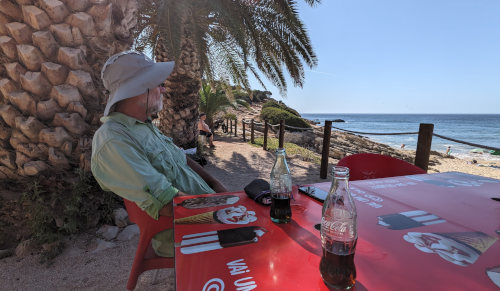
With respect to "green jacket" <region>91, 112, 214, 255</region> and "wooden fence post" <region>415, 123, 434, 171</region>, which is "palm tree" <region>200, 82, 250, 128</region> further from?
"green jacket" <region>91, 112, 214, 255</region>

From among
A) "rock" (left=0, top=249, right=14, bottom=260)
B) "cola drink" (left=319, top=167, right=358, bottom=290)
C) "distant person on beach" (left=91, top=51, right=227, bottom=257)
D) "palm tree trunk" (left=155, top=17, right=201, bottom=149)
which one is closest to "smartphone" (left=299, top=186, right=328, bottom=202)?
"cola drink" (left=319, top=167, right=358, bottom=290)

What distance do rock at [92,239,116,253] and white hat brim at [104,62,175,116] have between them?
5.04 ft

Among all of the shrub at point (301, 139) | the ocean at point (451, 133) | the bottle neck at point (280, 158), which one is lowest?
the ocean at point (451, 133)

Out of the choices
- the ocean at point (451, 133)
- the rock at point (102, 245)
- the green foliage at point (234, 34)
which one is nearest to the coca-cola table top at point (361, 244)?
the rock at point (102, 245)

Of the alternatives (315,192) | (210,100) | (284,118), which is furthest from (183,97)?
(284,118)

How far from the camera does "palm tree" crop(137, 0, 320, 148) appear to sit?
14.9 feet

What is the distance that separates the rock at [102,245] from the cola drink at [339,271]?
94.5 inches

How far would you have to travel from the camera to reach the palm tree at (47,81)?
222 centimetres

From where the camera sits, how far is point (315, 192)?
4.46ft

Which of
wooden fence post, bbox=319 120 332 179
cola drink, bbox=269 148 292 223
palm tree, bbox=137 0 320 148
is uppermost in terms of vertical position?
palm tree, bbox=137 0 320 148

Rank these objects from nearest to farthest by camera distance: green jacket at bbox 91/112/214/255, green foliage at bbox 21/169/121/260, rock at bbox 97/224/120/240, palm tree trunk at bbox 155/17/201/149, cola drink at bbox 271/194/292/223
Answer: cola drink at bbox 271/194/292/223 → green jacket at bbox 91/112/214/255 → green foliage at bbox 21/169/121/260 → rock at bbox 97/224/120/240 → palm tree trunk at bbox 155/17/201/149

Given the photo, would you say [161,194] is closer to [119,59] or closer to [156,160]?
[156,160]

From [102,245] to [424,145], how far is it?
13.1 ft

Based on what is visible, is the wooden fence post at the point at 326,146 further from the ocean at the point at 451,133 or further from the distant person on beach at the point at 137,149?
the distant person on beach at the point at 137,149
